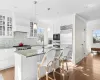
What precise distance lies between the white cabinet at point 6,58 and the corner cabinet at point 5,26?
852 millimetres

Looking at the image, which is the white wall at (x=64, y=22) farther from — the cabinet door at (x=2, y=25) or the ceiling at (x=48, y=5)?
the cabinet door at (x=2, y=25)

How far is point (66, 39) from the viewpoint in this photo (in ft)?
17.7

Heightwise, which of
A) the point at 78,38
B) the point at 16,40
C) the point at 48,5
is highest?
the point at 48,5

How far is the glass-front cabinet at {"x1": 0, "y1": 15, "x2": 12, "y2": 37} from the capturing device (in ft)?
14.3

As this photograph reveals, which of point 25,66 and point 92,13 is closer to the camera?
point 25,66

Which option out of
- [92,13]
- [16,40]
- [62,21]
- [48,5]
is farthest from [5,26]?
[92,13]

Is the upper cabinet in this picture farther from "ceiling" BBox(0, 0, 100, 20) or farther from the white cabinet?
the white cabinet

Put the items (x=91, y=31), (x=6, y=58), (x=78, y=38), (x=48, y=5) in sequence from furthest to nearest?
(x=91, y=31)
(x=78, y=38)
(x=6, y=58)
(x=48, y=5)

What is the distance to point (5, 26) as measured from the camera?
4441 millimetres

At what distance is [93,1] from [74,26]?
1.76 meters

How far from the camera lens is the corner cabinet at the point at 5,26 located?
435cm

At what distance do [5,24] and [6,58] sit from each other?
167cm

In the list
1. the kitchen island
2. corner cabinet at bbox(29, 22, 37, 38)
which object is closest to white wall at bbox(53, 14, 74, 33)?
corner cabinet at bbox(29, 22, 37, 38)

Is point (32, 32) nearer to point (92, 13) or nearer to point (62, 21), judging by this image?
point (62, 21)
